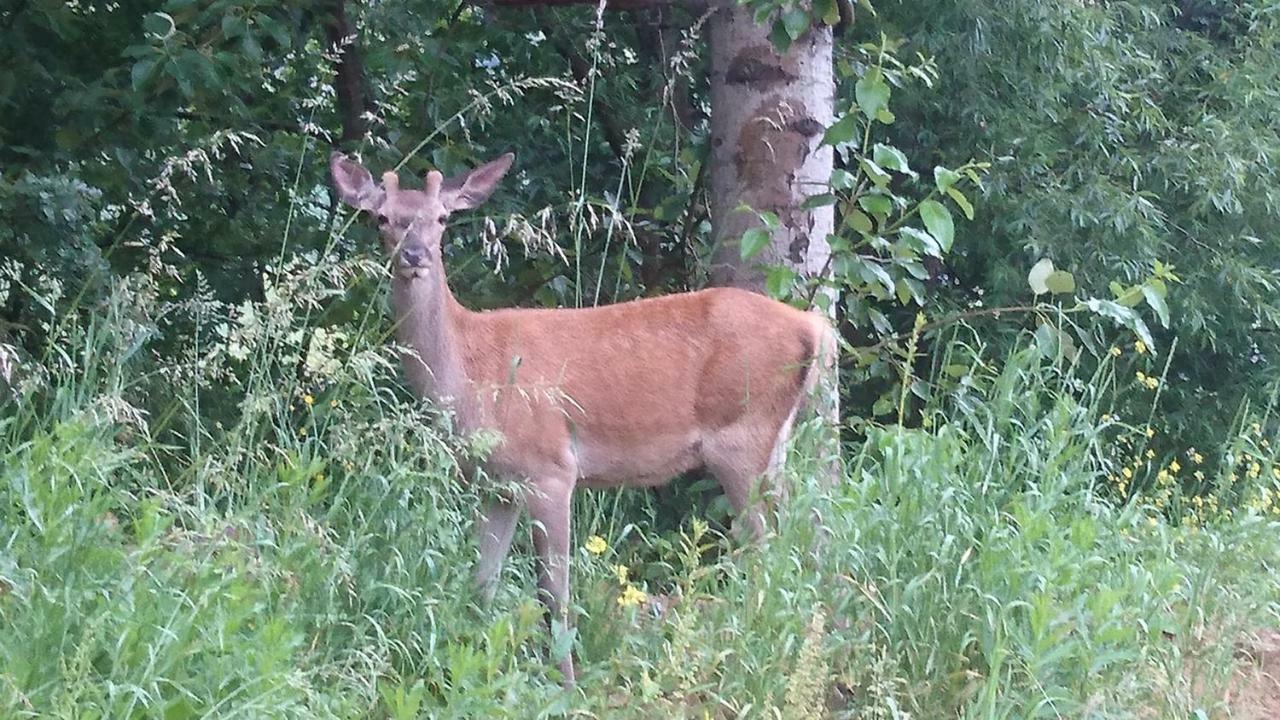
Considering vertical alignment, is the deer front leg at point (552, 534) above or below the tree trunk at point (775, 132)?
below

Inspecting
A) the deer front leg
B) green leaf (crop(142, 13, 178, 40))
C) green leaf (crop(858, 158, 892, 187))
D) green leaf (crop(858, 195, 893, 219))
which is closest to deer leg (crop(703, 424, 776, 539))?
the deer front leg

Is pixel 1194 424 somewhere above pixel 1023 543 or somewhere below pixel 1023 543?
below

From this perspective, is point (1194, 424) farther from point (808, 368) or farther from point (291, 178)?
point (291, 178)

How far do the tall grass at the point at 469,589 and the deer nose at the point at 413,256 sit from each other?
0.41 m

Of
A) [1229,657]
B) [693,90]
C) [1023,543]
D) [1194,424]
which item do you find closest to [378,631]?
[1023,543]

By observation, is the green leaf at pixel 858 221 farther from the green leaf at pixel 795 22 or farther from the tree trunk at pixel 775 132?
the green leaf at pixel 795 22

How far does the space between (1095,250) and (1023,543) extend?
4492mm

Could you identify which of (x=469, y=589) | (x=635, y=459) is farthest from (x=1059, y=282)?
(x=469, y=589)

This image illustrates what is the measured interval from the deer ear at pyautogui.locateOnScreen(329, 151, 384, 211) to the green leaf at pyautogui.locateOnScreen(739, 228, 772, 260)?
1221 millimetres

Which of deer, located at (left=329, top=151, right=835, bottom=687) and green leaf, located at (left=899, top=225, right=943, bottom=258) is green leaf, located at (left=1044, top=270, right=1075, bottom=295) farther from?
deer, located at (left=329, top=151, right=835, bottom=687)

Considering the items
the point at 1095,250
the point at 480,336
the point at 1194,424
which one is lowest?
the point at 1194,424

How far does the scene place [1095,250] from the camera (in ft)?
27.3

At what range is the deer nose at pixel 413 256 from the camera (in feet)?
17.2

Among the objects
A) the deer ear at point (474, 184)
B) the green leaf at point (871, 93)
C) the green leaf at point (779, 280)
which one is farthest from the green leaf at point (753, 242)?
the deer ear at point (474, 184)
